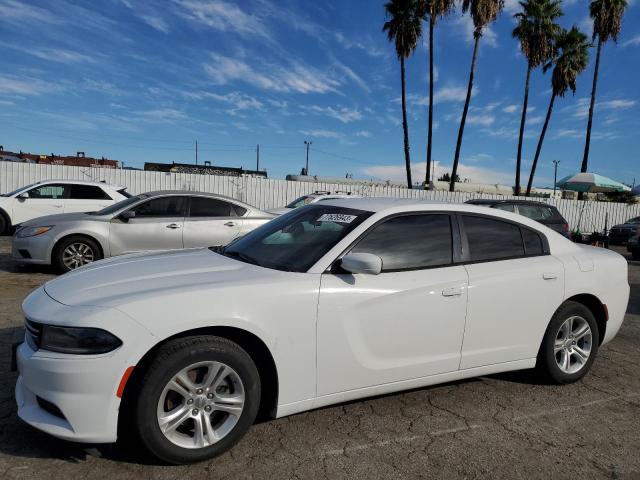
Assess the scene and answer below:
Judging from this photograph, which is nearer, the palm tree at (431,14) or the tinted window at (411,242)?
the tinted window at (411,242)

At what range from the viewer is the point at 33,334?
269 cm

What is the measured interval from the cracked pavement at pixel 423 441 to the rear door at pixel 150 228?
12.6ft

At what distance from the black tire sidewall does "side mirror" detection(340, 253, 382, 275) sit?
19.9ft

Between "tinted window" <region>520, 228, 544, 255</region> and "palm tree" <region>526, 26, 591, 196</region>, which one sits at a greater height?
"palm tree" <region>526, 26, 591, 196</region>

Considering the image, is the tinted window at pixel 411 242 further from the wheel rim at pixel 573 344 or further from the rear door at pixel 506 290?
the wheel rim at pixel 573 344

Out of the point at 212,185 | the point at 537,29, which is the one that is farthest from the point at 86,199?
the point at 537,29

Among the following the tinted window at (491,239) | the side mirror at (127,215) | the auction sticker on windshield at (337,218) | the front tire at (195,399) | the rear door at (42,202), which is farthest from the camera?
the rear door at (42,202)

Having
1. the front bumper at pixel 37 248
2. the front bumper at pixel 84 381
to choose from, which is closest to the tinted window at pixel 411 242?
the front bumper at pixel 84 381

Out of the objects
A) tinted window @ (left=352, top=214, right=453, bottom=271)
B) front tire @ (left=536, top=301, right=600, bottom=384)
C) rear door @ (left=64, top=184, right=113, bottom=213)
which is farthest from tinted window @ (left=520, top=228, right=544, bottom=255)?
rear door @ (left=64, top=184, right=113, bottom=213)

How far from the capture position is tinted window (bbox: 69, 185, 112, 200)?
11.6 meters

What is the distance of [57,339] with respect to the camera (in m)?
2.54

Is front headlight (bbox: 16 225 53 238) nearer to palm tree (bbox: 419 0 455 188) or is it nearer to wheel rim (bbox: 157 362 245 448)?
wheel rim (bbox: 157 362 245 448)

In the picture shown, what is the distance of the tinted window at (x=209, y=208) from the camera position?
27.4ft

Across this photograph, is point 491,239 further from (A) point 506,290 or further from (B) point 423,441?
(B) point 423,441
